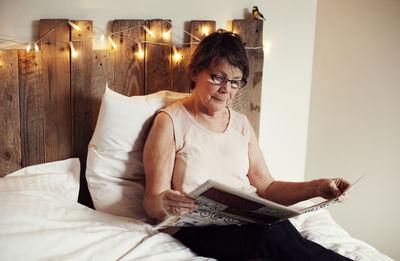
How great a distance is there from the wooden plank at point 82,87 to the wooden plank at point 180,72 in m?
0.40

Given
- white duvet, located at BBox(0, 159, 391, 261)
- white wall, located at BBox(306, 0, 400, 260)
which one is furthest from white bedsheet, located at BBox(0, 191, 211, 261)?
white wall, located at BBox(306, 0, 400, 260)

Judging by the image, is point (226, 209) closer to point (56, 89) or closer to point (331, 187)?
point (331, 187)

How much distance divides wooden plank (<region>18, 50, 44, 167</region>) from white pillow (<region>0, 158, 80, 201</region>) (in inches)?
4.7

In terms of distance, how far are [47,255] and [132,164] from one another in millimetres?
550

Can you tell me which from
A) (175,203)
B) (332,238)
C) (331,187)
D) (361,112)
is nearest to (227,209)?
(175,203)

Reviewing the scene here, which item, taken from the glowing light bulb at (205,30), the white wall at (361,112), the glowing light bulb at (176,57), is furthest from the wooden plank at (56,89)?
the white wall at (361,112)

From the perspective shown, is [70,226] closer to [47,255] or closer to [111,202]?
[47,255]

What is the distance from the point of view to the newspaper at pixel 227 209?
38.4 inches

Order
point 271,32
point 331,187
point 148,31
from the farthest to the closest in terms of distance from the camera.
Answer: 1. point 271,32
2. point 148,31
3. point 331,187

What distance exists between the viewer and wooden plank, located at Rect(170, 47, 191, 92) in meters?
1.82

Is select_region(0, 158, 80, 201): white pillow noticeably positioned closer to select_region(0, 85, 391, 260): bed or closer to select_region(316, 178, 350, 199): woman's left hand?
select_region(0, 85, 391, 260): bed

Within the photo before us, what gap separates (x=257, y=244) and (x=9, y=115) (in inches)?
47.5

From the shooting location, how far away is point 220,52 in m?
1.40

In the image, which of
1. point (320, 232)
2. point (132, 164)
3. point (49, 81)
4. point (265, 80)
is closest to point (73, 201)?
point (132, 164)
